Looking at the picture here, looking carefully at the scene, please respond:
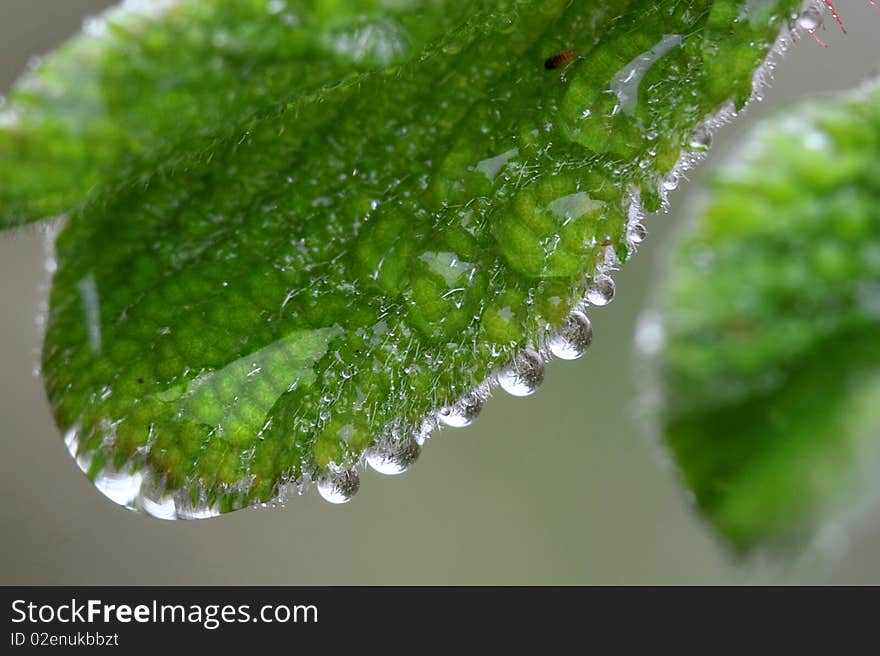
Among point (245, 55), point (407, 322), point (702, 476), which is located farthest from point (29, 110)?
point (702, 476)

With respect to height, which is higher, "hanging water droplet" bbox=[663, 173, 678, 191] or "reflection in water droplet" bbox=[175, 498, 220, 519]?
"hanging water droplet" bbox=[663, 173, 678, 191]

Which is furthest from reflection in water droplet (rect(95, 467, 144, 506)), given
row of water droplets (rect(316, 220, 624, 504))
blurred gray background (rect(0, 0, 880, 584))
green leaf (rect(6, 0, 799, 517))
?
blurred gray background (rect(0, 0, 880, 584))

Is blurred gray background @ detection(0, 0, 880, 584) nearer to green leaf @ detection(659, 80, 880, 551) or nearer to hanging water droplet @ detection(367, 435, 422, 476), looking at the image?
hanging water droplet @ detection(367, 435, 422, 476)

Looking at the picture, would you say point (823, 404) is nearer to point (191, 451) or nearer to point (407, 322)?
point (407, 322)

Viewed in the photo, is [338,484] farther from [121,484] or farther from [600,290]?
[600,290]

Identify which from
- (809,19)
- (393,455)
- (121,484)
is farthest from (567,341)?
(121,484)

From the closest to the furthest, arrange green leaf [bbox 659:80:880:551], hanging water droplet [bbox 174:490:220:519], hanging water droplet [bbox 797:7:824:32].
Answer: green leaf [bbox 659:80:880:551] → hanging water droplet [bbox 797:7:824:32] → hanging water droplet [bbox 174:490:220:519]
